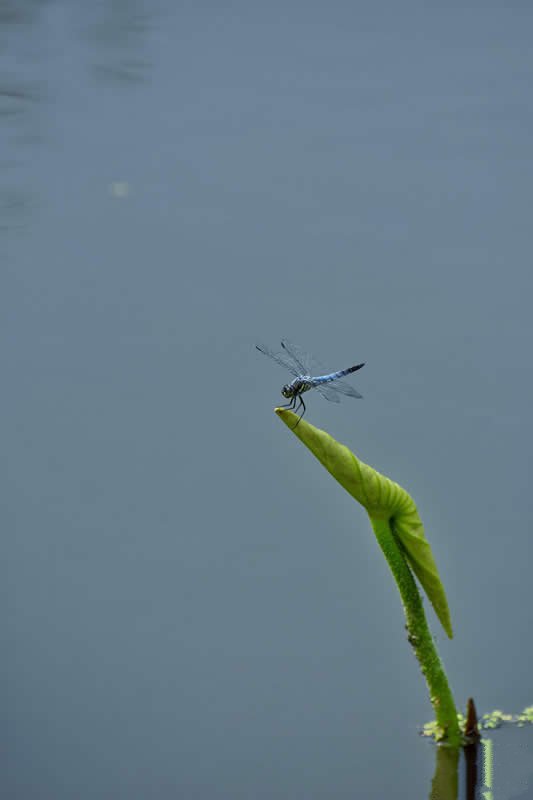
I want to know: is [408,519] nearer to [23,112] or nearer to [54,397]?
[54,397]

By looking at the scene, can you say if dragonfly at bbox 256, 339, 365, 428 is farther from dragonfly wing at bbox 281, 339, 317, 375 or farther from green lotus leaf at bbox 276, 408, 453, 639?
green lotus leaf at bbox 276, 408, 453, 639

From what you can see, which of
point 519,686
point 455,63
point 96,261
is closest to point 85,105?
point 96,261

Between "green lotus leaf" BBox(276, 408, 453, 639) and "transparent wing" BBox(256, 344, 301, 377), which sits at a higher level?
"transparent wing" BBox(256, 344, 301, 377)

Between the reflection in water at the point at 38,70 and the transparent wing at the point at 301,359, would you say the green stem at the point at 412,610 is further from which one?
the reflection in water at the point at 38,70

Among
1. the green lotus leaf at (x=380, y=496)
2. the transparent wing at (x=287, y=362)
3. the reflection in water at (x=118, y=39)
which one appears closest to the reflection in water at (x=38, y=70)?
the reflection in water at (x=118, y=39)

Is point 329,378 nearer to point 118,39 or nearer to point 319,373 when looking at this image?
point 319,373

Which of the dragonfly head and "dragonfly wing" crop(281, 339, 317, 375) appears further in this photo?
"dragonfly wing" crop(281, 339, 317, 375)

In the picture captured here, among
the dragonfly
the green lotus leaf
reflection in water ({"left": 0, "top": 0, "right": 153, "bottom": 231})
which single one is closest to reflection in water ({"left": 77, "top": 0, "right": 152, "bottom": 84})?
reflection in water ({"left": 0, "top": 0, "right": 153, "bottom": 231})
